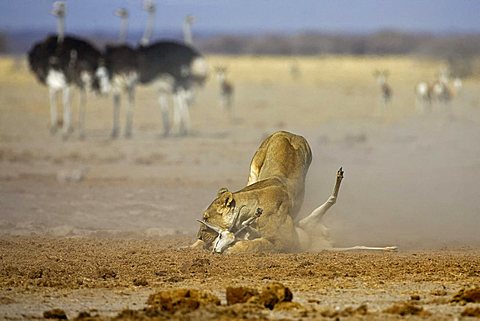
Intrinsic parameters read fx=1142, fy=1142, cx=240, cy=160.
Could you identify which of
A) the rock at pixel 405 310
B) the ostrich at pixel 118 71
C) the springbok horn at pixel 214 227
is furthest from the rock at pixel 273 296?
the ostrich at pixel 118 71

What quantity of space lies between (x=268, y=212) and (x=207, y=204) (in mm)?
5444

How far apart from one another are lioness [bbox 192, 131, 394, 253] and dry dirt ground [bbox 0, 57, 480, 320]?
0.21m

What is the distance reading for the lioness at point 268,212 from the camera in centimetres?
1100

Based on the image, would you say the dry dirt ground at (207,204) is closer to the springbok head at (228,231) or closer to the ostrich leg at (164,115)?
the springbok head at (228,231)

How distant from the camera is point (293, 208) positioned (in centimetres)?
1176

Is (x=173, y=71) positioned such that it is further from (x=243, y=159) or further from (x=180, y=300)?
(x=180, y=300)

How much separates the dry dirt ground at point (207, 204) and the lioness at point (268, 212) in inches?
8.3

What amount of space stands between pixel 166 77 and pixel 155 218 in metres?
15.5

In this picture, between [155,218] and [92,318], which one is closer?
[92,318]

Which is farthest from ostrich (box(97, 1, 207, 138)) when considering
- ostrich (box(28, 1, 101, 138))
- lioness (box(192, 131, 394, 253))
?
lioness (box(192, 131, 394, 253))

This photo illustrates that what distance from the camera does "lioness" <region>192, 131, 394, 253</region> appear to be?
11000 millimetres

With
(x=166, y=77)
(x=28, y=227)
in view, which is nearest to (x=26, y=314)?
(x=28, y=227)

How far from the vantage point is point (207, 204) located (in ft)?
54.5

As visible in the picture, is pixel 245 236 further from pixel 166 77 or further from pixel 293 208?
pixel 166 77
